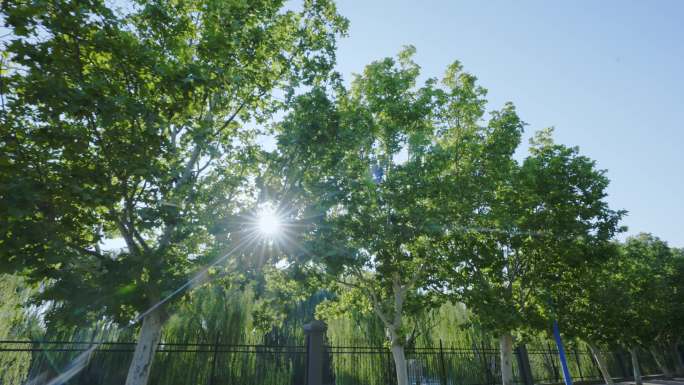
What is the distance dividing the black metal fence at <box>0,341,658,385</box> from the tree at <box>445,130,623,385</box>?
211 inches

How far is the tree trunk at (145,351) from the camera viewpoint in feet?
24.5

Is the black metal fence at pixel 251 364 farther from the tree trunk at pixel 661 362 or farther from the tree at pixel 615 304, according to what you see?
the tree trunk at pixel 661 362

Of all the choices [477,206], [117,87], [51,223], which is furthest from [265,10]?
[477,206]

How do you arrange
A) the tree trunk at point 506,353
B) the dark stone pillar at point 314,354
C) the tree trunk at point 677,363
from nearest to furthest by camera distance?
1. the dark stone pillar at point 314,354
2. the tree trunk at point 506,353
3. the tree trunk at point 677,363

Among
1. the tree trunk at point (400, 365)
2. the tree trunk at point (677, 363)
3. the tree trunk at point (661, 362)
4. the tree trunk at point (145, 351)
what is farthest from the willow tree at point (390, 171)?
the tree trunk at point (677, 363)

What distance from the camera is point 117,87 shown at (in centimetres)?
586

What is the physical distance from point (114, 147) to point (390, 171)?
7.98 metres

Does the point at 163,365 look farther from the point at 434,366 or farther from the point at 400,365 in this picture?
the point at 434,366

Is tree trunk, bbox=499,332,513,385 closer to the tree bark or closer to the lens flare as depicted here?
the tree bark

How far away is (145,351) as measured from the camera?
7.73 meters

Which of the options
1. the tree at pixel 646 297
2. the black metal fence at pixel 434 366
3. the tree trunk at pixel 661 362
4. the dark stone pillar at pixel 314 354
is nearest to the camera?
the dark stone pillar at pixel 314 354

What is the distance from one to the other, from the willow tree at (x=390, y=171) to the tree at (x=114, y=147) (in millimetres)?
1879

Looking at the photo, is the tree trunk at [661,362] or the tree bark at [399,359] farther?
the tree trunk at [661,362]

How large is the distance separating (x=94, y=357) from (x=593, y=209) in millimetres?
20140
